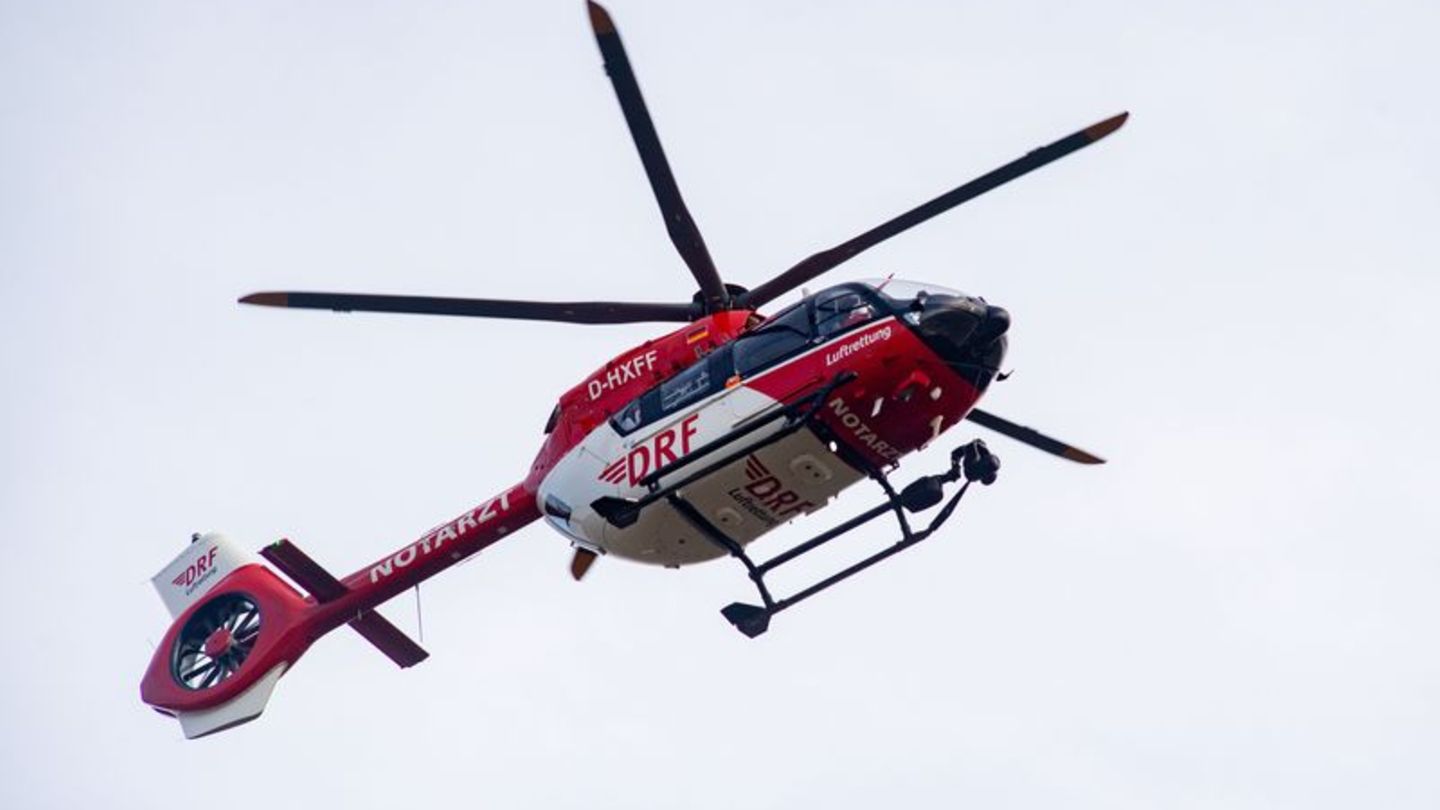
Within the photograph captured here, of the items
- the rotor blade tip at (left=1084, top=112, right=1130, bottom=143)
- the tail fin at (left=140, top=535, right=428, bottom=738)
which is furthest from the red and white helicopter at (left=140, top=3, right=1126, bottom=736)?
the tail fin at (left=140, top=535, right=428, bottom=738)

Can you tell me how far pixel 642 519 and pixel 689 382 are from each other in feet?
4.43

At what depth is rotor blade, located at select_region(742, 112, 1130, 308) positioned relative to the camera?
54.6 ft

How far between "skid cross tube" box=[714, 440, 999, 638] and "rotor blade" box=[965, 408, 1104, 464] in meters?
1.09

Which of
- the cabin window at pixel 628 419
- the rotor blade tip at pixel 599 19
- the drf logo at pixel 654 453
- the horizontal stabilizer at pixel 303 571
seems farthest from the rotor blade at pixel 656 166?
the horizontal stabilizer at pixel 303 571

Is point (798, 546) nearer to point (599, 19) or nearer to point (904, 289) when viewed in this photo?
point (904, 289)

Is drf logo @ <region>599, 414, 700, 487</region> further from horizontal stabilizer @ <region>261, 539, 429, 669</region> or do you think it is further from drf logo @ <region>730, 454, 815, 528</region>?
horizontal stabilizer @ <region>261, 539, 429, 669</region>

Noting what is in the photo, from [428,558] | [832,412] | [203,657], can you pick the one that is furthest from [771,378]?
[203,657]

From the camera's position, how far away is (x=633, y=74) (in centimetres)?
1609

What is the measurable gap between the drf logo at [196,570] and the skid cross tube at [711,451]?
662 centimetres

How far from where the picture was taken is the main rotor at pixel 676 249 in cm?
1628

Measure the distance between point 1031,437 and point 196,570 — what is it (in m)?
10.0

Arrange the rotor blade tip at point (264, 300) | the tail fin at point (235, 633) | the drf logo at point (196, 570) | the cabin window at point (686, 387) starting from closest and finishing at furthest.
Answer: the cabin window at point (686, 387) → the rotor blade tip at point (264, 300) → the tail fin at point (235, 633) → the drf logo at point (196, 570)

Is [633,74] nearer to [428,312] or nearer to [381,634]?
[428,312]

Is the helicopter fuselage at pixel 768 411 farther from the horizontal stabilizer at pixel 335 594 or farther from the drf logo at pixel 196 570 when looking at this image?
the drf logo at pixel 196 570
